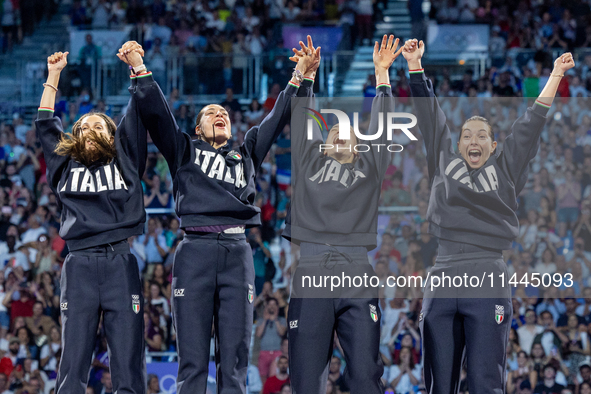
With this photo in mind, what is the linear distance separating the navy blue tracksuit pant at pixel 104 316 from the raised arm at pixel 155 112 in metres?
0.74

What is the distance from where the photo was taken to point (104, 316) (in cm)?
484

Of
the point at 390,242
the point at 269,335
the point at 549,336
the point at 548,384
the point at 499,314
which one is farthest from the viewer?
the point at 269,335

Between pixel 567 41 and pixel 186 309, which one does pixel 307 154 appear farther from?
pixel 567 41

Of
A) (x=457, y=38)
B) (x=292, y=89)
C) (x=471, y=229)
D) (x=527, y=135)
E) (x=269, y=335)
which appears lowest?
(x=269, y=335)

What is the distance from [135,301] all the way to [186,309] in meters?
0.32

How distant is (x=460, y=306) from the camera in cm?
477

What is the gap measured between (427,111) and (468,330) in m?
1.45

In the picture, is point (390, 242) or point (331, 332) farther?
point (390, 242)

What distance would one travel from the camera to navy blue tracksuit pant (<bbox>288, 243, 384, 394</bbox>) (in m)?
4.69

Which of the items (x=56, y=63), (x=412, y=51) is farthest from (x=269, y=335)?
(x=412, y=51)

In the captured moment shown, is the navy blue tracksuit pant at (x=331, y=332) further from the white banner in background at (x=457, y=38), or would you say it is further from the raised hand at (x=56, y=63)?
the white banner in background at (x=457, y=38)

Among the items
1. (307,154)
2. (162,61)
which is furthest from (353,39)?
(307,154)

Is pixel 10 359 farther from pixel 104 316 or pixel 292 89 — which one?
pixel 292 89

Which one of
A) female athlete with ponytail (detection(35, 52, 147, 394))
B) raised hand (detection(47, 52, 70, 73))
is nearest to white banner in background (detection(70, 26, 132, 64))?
raised hand (detection(47, 52, 70, 73))
